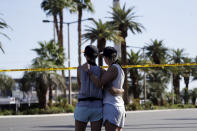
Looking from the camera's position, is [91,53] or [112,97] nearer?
[112,97]

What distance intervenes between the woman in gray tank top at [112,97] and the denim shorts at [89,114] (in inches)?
3.3

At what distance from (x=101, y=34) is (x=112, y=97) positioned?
37592 millimetres

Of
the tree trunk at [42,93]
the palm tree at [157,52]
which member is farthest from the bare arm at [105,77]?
the palm tree at [157,52]

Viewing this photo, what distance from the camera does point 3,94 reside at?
308 feet

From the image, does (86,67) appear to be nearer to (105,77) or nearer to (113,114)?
(105,77)

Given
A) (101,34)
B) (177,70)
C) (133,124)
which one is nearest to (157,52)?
(177,70)

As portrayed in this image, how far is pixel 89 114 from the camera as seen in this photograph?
578cm

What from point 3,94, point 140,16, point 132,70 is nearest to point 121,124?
point 140,16

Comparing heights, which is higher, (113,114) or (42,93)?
(113,114)

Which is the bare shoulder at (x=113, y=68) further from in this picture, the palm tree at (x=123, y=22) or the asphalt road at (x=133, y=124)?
the palm tree at (x=123, y=22)

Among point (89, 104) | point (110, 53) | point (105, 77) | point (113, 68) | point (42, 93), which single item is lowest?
point (42, 93)

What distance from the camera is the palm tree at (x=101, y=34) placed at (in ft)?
142

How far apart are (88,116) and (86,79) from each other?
494mm

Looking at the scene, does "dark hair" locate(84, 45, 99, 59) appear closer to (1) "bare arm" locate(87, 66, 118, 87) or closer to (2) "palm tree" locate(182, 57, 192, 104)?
(1) "bare arm" locate(87, 66, 118, 87)
